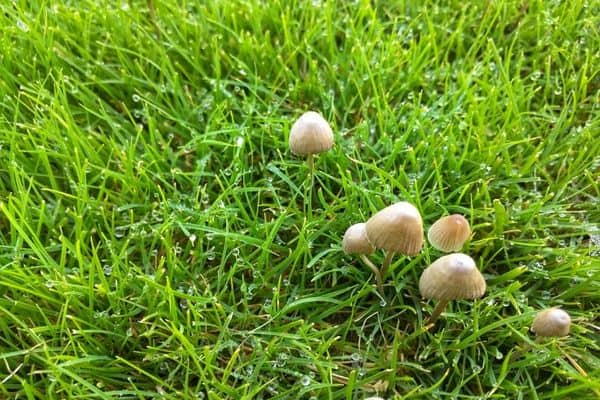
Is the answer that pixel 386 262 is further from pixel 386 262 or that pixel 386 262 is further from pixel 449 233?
pixel 449 233

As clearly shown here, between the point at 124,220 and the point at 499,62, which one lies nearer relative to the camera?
the point at 124,220

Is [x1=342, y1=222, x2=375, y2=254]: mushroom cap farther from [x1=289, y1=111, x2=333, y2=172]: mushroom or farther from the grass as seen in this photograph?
[x1=289, y1=111, x2=333, y2=172]: mushroom

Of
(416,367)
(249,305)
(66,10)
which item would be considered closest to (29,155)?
(66,10)

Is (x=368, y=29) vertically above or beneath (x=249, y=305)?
above

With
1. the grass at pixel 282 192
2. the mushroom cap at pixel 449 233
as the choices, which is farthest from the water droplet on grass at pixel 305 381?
the mushroom cap at pixel 449 233

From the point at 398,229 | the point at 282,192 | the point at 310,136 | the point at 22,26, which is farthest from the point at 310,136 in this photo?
the point at 22,26

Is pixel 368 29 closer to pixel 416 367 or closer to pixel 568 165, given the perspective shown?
pixel 568 165

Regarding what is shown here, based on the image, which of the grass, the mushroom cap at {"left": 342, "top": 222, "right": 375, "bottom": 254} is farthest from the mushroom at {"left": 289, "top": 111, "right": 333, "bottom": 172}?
the mushroom cap at {"left": 342, "top": 222, "right": 375, "bottom": 254}
